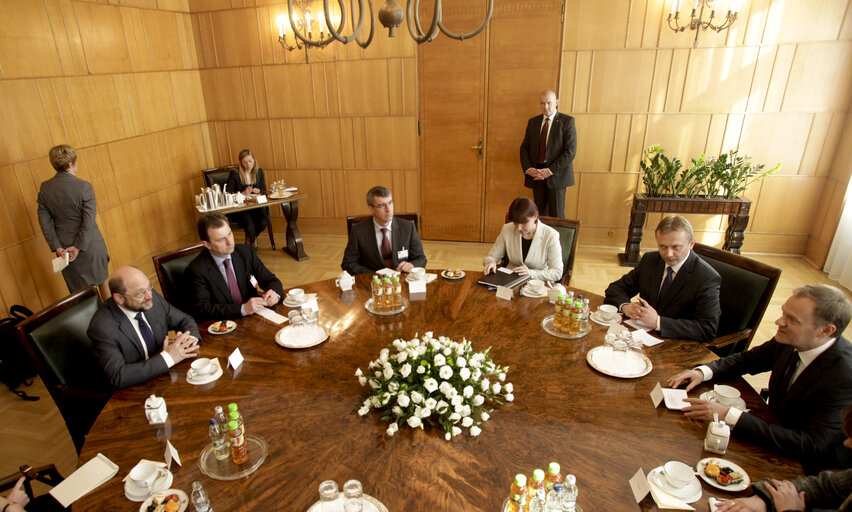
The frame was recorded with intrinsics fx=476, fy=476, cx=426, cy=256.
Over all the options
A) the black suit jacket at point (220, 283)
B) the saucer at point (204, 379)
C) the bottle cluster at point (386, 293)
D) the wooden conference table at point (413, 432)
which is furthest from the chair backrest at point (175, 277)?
the bottle cluster at point (386, 293)

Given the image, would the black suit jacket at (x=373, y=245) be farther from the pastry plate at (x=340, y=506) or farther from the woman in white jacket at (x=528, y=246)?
the pastry plate at (x=340, y=506)

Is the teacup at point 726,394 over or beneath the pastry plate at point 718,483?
over

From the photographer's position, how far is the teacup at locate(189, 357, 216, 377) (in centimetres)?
230

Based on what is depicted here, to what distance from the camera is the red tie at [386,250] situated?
13.0 ft

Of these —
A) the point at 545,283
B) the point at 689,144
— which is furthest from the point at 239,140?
the point at 689,144

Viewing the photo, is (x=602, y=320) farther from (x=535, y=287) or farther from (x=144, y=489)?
(x=144, y=489)

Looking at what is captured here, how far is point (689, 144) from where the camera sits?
19.6 ft

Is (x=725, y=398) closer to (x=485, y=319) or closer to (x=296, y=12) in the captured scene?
(x=485, y=319)

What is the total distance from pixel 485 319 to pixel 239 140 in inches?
232

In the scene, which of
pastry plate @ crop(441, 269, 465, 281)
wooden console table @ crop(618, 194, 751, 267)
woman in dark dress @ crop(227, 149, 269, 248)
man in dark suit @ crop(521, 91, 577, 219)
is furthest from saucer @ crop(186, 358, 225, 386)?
wooden console table @ crop(618, 194, 751, 267)

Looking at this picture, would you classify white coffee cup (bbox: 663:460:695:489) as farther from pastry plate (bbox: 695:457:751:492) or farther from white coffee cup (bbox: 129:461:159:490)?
white coffee cup (bbox: 129:461:159:490)

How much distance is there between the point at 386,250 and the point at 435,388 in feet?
7.13

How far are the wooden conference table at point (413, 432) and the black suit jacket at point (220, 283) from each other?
385mm

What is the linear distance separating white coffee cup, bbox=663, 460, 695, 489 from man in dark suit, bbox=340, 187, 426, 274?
8.01ft
